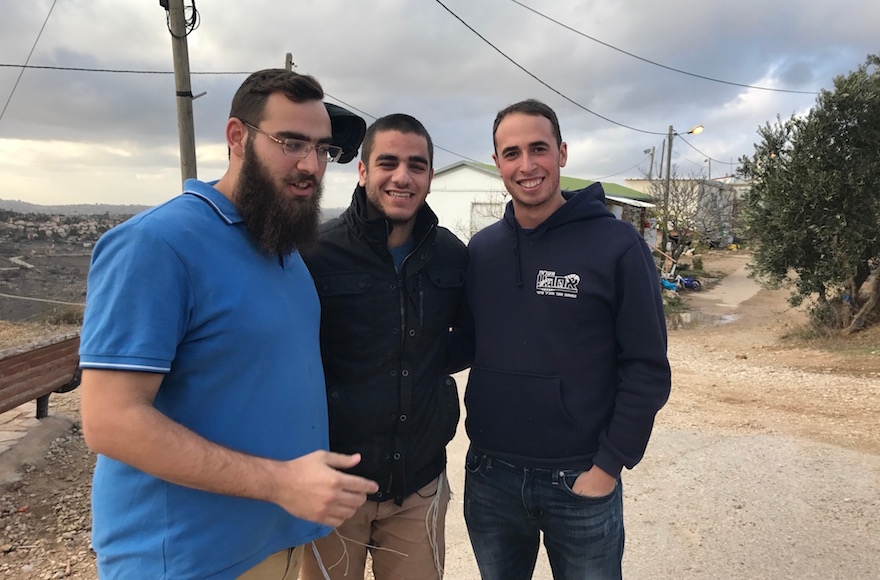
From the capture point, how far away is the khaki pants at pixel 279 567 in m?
1.83

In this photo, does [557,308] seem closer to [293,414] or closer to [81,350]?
[293,414]

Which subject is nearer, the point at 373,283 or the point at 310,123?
the point at 310,123

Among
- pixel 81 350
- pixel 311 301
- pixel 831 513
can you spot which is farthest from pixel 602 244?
pixel 831 513

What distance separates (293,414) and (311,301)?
42cm

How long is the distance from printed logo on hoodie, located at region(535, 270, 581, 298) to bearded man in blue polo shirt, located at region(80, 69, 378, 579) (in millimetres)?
951

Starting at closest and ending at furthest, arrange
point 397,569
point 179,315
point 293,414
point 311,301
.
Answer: point 179,315, point 293,414, point 311,301, point 397,569

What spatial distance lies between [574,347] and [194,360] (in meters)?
1.46

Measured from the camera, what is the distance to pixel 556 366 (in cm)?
233

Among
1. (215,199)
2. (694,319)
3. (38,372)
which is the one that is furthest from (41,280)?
(694,319)

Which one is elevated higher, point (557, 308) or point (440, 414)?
point (557, 308)

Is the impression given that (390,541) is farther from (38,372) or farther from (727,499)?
(38,372)

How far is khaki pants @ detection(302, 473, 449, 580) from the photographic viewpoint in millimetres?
2516

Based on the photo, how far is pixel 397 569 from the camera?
2611 millimetres

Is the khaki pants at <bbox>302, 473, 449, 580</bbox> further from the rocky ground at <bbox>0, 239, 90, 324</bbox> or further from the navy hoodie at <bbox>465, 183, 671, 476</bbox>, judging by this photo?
the rocky ground at <bbox>0, 239, 90, 324</bbox>
